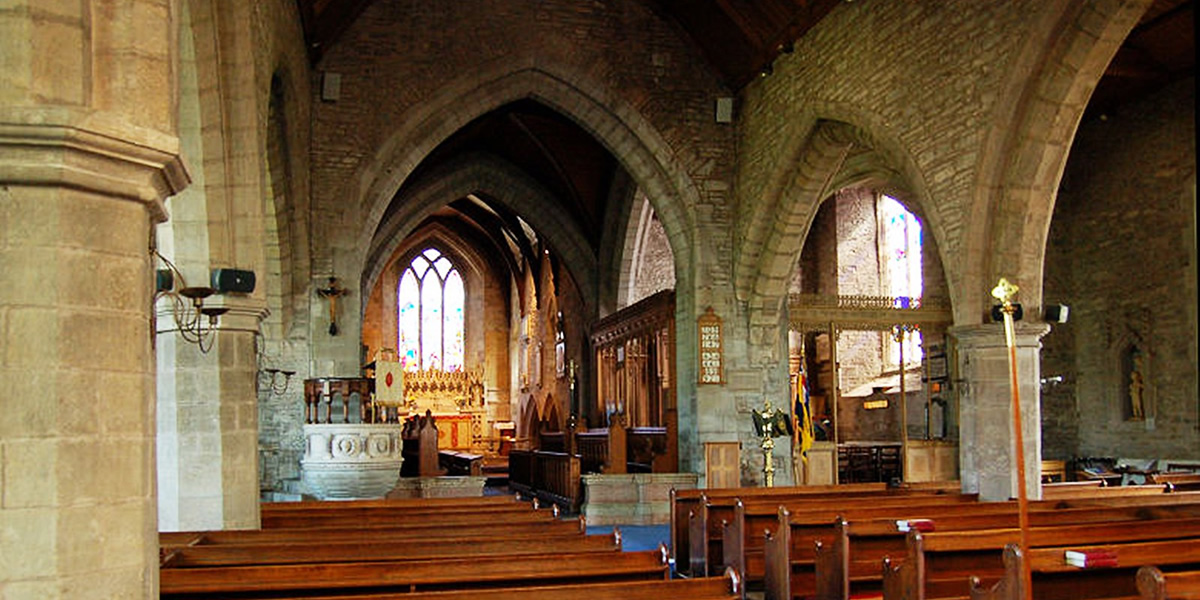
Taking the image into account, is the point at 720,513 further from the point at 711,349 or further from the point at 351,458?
the point at 711,349

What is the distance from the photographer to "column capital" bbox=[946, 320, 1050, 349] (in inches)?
385

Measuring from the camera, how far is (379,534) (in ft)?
20.8

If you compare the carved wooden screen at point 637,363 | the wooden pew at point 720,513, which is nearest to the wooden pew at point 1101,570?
the wooden pew at point 720,513

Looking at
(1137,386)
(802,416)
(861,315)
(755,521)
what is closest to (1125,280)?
(1137,386)

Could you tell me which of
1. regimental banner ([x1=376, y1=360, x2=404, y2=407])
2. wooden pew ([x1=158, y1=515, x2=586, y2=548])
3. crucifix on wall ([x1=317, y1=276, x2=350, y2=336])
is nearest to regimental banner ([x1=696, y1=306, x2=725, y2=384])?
regimental banner ([x1=376, y1=360, x2=404, y2=407])

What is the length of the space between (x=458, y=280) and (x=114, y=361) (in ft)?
91.0

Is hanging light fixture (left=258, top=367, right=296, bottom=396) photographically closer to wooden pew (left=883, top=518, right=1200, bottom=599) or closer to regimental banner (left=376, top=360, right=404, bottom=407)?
regimental banner (left=376, top=360, right=404, bottom=407)

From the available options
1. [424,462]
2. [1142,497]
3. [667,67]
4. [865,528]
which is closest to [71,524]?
[865,528]

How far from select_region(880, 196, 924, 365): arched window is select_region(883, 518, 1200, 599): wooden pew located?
12.9m

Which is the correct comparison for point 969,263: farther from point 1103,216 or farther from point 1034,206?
point 1103,216

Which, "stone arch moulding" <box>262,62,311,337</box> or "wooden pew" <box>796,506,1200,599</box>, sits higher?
"stone arch moulding" <box>262,62,311,337</box>

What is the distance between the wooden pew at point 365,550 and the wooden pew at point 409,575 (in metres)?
0.22

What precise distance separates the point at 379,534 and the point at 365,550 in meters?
0.81

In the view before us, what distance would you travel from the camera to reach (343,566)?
4.66m
